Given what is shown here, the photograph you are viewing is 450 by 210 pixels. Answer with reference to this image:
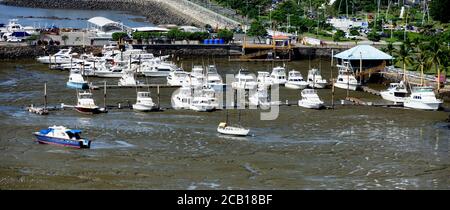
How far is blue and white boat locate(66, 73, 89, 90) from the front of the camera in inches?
2299

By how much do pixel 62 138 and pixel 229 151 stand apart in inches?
281

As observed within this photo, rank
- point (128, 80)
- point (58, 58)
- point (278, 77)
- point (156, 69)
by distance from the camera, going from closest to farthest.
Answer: point (128, 80) < point (278, 77) < point (156, 69) < point (58, 58)

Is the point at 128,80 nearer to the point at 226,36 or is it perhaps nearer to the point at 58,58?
the point at 58,58

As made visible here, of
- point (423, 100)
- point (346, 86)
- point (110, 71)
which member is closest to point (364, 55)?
point (346, 86)

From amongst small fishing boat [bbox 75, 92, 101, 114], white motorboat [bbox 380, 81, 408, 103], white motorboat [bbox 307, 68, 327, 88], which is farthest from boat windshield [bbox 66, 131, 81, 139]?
white motorboat [bbox 307, 68, 327, 88]

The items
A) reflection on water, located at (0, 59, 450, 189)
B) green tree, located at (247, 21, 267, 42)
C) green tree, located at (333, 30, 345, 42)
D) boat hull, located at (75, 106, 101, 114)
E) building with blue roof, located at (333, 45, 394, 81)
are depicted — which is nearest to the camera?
reflection on water, located at (0, 59, 450, 189)

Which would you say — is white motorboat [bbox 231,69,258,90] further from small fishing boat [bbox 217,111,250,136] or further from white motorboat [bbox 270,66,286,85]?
small fishing boat [bbox 217,111,250,136]

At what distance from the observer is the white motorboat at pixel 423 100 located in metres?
51.9

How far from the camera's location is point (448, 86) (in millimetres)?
57719

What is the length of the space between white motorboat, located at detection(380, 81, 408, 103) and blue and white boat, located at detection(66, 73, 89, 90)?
59.3 ft

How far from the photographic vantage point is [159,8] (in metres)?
127

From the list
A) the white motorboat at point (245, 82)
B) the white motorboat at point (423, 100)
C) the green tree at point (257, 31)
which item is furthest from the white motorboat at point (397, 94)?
the green tree at point (257, 31)

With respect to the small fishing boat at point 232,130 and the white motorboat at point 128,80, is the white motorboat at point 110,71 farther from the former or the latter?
the small fishing boat at point 232,130
